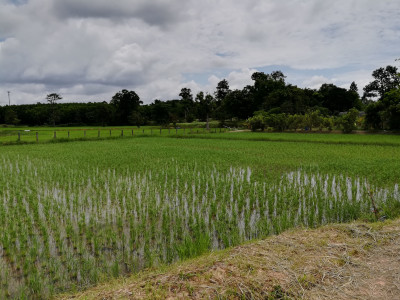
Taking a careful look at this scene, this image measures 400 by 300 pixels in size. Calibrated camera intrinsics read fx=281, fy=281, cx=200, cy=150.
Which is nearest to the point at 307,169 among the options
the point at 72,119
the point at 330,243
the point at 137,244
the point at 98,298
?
the point at 330,243

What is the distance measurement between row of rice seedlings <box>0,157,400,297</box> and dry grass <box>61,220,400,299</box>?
27.2 inches

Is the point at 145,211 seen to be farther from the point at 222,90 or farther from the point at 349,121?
the point at 222,90

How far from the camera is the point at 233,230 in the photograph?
511cm

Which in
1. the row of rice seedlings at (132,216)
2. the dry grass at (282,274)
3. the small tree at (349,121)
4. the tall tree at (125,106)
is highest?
the tall tree at (125,106)

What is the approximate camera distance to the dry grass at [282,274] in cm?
294

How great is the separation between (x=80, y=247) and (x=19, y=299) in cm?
136

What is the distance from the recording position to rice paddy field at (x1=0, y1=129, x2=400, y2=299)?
402cm

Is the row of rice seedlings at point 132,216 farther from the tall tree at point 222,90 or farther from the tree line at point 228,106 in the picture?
the tall tree at point 222,90

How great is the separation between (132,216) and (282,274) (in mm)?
3632

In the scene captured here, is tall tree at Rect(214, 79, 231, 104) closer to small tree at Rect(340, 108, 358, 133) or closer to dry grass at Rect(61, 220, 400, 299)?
small tree at Rect(340, 108, 358, 133)

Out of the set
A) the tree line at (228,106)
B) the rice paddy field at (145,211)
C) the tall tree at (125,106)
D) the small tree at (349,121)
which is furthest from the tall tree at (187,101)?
the rice paddy field at (145,211)

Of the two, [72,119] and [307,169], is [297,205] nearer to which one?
[307,169]

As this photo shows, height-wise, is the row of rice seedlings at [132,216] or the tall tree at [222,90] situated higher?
the tall tree at [222,90]

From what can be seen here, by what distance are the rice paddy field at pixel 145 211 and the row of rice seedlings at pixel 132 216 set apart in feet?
0.07
